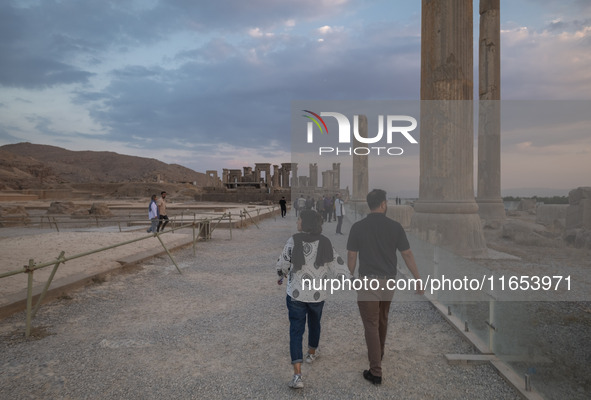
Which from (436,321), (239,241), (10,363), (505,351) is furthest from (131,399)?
(239,241)

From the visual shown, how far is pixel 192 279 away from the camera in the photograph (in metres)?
7.84

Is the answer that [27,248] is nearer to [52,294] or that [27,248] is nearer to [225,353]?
[52,294]

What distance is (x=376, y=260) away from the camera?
3.42 m

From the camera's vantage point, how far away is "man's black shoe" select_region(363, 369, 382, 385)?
3416 millimetres

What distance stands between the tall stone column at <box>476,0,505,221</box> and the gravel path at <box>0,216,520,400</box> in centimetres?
1298

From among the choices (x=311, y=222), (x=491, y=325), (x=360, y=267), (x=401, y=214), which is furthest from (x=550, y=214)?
(x=311, y=222)

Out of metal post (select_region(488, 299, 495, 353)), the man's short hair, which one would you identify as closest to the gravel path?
metal post (select_region(488, 299, 495, 353))

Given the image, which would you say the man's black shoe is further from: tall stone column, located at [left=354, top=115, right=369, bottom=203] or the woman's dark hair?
tall stone column, located at [left=354, top=115, right=369, bottom=203]

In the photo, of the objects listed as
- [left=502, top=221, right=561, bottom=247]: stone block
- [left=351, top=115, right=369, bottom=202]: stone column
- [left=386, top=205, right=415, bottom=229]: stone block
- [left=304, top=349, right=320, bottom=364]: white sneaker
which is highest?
[left=351, top=115, right=369, bottom=202]: stone column

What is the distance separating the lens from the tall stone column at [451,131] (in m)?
8.87

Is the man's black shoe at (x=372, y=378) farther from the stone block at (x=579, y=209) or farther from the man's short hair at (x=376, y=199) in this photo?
the stone block at (x=579, y=209)

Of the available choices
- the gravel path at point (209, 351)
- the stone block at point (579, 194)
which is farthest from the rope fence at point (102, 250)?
the stone block at point (579, 194)

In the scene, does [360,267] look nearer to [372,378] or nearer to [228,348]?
[372,378]

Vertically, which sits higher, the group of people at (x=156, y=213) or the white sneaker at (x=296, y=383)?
the group of people at (x=156, y=213)
